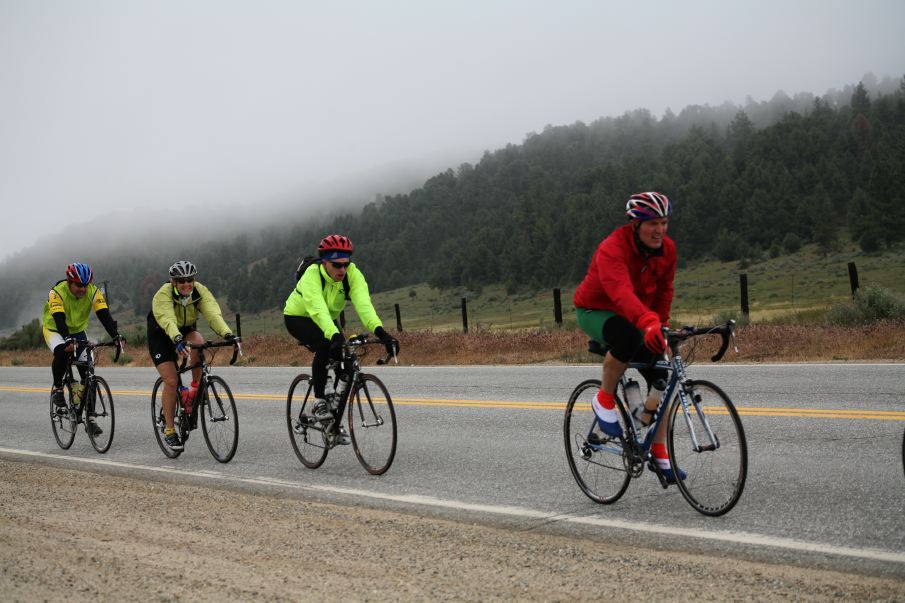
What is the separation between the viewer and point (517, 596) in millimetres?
4324

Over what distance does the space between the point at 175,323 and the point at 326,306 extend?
2.16m

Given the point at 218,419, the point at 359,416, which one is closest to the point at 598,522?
the point at 359,416

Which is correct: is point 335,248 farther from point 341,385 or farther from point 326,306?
point 341,385

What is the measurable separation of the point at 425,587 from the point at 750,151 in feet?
486

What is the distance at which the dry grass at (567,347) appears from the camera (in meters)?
14.9

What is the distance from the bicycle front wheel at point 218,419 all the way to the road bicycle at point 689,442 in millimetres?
4505

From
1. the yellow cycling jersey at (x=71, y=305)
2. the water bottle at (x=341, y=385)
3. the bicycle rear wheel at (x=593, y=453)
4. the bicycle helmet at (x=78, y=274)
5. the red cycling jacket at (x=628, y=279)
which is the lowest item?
the bicycle rear wheel at (x=593, y=453)

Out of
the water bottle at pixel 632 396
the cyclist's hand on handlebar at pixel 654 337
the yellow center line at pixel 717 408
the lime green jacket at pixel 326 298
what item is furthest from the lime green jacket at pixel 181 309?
the cyclist's hand on handlebar at pixel 654 337

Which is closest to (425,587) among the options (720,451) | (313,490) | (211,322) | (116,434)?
(720,451)

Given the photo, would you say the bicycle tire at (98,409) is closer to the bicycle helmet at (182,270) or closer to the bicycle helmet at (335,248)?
the bicycle helmet at (182,270)

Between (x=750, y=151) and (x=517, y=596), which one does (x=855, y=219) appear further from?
(x=517, y=596)

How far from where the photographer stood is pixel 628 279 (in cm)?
556

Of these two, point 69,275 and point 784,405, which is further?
point 69,275

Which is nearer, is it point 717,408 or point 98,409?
point 717,408
